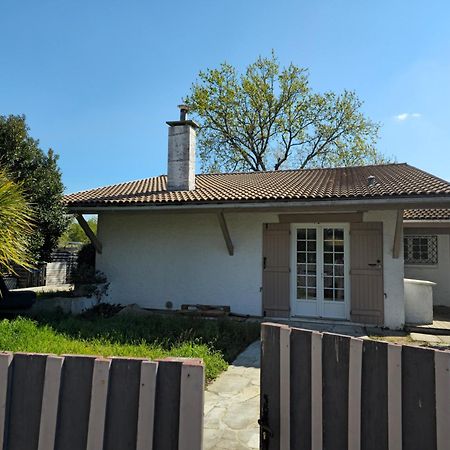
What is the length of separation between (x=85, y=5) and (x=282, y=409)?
9.07 meters

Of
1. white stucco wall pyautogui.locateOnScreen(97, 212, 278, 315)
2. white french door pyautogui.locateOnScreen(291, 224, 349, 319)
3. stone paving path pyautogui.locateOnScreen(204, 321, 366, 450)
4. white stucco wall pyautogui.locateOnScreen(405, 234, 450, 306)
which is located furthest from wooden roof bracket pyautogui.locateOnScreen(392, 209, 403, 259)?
white stucco wall pyautogui.locateOnScreen(405, 234, 450, 306)

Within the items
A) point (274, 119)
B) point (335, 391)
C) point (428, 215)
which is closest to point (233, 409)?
point (335, 391)

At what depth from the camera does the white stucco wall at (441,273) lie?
1135 centimetres

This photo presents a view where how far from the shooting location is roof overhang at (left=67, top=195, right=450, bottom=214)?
678cm

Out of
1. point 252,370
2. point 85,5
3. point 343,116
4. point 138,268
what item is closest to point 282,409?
point 252,370

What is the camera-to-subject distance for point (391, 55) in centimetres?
1026

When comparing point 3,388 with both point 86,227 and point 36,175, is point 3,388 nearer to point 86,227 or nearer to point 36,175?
point 86,227

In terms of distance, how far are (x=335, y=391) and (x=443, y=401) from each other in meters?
0.50

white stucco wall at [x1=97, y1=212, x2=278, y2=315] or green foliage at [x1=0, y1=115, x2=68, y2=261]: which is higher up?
green foliage at [x1=0, y1=115, x2=68, y2=261]

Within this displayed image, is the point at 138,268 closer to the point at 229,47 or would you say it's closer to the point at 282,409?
the point at 282,409

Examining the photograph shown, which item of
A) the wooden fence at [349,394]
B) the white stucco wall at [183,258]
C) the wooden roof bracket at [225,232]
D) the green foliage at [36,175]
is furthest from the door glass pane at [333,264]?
the green foliage at [36,175]

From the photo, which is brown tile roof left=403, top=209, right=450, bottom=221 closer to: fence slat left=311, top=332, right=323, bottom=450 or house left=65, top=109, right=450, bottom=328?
house left=65, top=109, right=450, bottom=328

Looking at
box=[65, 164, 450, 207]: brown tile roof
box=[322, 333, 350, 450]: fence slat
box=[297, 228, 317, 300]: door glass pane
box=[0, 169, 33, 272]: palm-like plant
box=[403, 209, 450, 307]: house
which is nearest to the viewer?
box=[322, 333, 350, 450]: fence slat

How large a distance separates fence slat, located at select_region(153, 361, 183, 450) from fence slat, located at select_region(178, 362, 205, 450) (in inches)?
1.4
